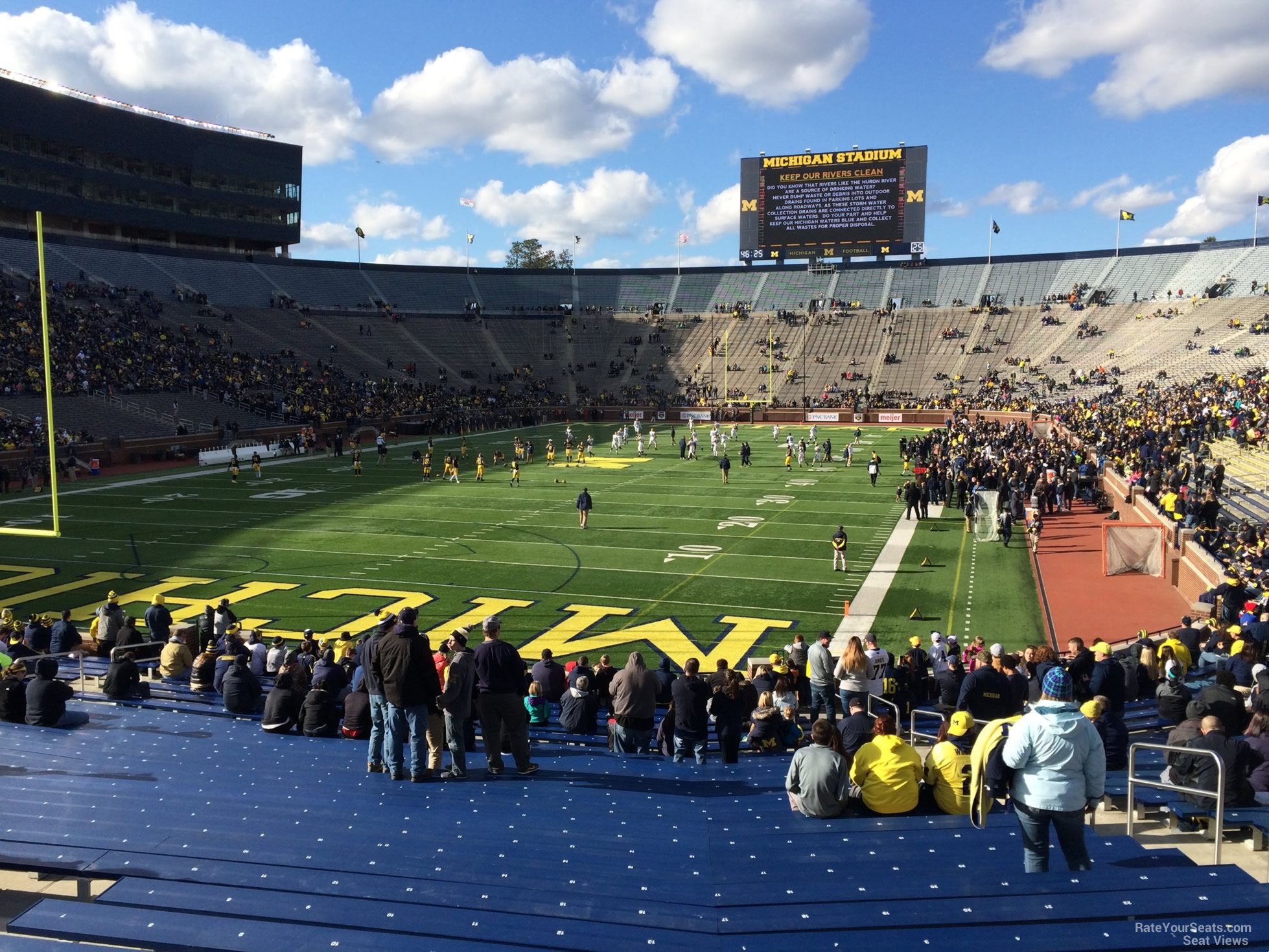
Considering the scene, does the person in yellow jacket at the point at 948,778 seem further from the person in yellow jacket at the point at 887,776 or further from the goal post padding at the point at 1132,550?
the goal post padding at the point at 1132,550

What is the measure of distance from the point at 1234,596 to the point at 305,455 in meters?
37.9

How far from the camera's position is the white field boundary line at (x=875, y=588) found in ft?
54.3

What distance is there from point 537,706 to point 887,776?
14.4 feet

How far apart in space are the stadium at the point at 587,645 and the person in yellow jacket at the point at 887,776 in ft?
0.07

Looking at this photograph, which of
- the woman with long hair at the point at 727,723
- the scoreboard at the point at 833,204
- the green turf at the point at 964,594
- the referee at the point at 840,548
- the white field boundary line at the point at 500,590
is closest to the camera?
the woman with long hair at the point at 727,723

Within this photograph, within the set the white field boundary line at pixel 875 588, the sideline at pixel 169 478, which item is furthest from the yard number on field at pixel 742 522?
the sideline at pixel 169 478

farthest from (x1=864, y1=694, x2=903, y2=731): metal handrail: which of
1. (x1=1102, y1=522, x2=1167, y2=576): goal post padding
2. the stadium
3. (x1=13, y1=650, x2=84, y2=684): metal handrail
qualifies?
(x1=1102, y1=522, x2=1167, y2=576): goal post padding

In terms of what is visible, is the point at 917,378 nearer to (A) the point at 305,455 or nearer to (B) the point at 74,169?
(A) the point at 305,455

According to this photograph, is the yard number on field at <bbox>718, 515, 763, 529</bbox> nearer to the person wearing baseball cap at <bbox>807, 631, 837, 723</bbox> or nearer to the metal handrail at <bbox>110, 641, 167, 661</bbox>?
the metal handrail at <bbox>110, 641, 167, 661</bbox>

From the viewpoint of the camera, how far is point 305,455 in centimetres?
4375

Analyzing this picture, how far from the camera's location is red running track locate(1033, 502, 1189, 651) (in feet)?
55.8

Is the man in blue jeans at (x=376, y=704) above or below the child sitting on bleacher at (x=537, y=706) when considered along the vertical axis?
above

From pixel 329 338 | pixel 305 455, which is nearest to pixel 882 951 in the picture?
pixel 305 455

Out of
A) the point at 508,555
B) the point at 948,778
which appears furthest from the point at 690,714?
the point at 508,555
